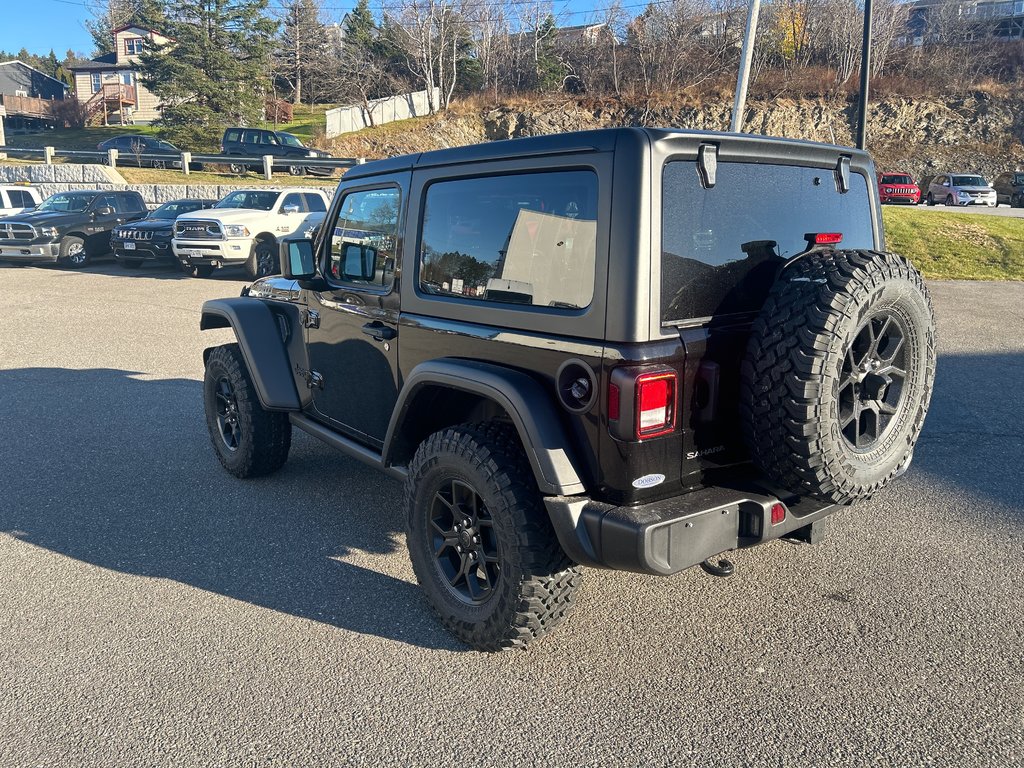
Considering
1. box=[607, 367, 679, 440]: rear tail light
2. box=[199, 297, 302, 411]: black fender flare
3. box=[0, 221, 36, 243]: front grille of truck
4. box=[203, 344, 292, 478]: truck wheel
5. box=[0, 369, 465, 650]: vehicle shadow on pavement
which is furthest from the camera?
box=[0, 221, 36, 243]: front grille of truck

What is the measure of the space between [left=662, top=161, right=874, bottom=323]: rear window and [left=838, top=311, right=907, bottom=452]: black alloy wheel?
42 cm

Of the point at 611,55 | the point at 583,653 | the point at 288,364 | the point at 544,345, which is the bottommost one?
the point at 583,653

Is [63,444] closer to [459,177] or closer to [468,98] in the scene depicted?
[459,177]

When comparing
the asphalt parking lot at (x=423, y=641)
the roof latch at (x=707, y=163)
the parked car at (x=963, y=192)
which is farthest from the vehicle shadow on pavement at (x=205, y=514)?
the parked car at (x=963, y=192)

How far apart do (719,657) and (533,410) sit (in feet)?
4.18

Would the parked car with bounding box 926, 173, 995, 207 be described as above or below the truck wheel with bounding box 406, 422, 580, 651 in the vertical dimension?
above

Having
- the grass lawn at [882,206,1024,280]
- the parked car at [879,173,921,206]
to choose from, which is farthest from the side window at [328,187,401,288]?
the parked car at [879,173,921,206]

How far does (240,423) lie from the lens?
15.9 ft

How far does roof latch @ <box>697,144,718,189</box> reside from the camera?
2.80 m

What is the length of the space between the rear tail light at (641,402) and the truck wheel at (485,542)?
488 millimetres

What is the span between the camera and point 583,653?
10.3ft

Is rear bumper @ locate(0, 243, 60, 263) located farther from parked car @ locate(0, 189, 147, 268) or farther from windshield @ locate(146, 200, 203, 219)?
windshield @ locate(146, 200, 203, 219)

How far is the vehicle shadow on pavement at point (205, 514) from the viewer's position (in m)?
3.61

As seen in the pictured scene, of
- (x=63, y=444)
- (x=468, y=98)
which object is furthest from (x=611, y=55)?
(x=63, y=444)
